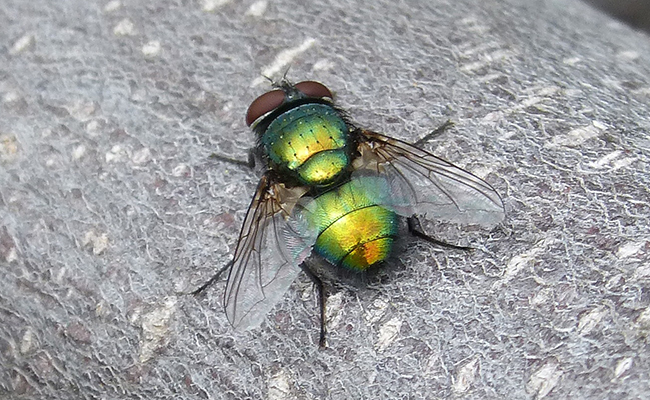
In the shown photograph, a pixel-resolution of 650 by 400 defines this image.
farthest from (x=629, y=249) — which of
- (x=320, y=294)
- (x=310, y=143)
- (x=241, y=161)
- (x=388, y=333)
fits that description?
(x=241, y=161)

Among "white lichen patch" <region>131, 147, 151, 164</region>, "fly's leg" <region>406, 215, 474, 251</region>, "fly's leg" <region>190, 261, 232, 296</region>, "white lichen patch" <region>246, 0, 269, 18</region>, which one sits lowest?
"fly's leg" <region>190, 261, 232, 296</region>

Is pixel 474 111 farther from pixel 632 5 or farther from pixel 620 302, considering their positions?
pixel 632 5

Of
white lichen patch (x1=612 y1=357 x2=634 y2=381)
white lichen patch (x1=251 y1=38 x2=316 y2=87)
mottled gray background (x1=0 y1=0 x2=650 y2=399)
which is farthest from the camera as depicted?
white lichen patch (x1=251 y1=38 x2=316 y2=87)

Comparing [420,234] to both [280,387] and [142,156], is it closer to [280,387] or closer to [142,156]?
[280,387]

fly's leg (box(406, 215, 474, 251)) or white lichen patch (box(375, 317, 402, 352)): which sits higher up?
fly's leg (box(406, 215, 474, 251))

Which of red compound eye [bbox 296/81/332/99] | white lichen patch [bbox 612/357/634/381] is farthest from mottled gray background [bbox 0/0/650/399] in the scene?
red compound eye [bbox 296/81/332/99]

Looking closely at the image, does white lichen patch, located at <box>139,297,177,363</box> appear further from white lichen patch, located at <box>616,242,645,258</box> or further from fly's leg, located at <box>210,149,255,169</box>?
white lichen patch, located at <box>616,242,645,258</box>

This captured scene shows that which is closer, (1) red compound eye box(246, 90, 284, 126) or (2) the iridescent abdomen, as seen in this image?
(2) the iridescent abdomen
